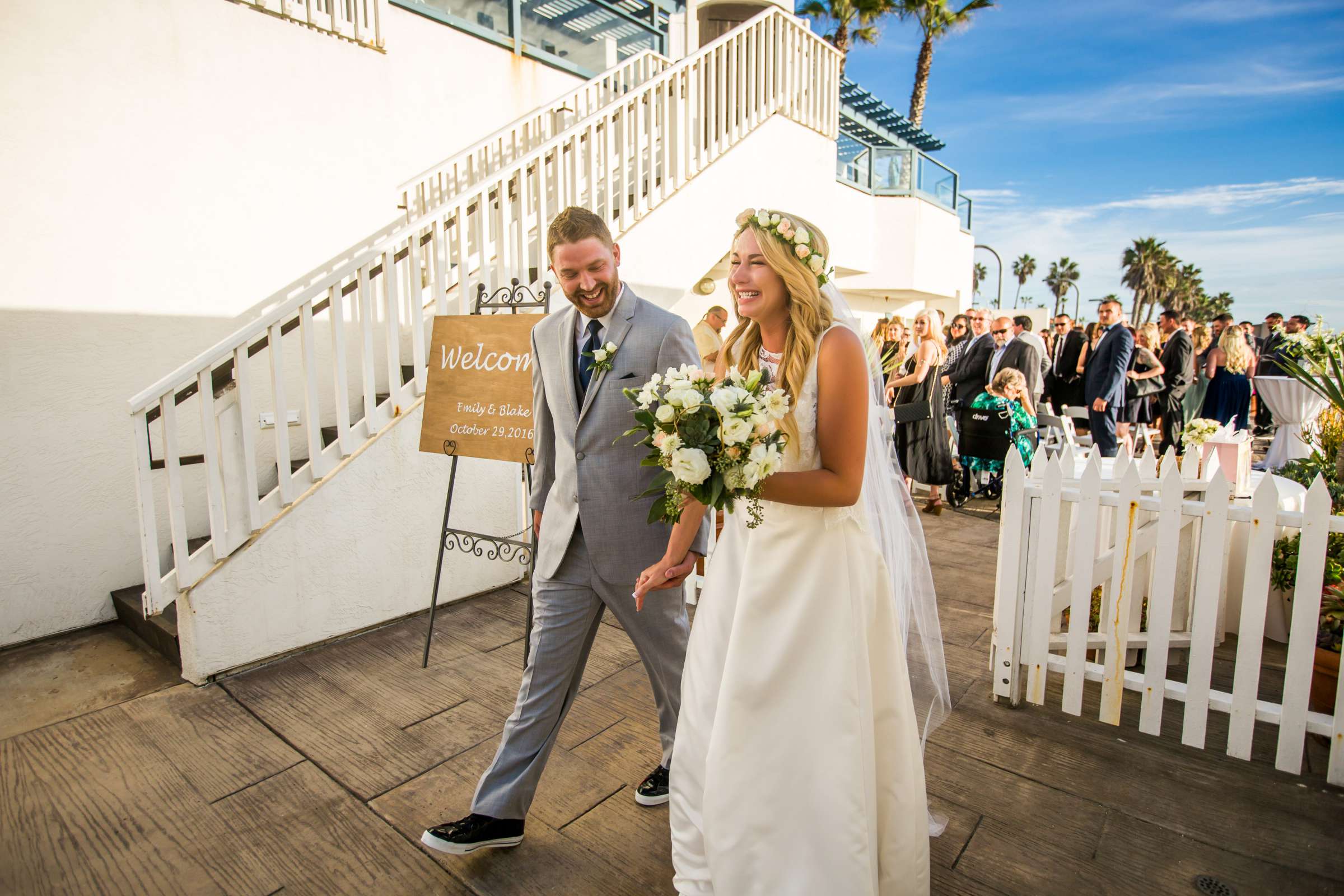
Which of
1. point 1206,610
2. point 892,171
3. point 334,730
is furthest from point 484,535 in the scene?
point 892,171

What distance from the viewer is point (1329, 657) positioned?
2.99 metres

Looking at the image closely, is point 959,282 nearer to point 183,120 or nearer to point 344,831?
point 183,120

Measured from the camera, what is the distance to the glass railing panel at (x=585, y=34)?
7980 mm

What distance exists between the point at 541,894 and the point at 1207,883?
209 cm

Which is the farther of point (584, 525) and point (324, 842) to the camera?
point (324, 842)

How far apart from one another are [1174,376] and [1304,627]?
6.96 metres

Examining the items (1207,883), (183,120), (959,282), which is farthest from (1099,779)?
(959,282)

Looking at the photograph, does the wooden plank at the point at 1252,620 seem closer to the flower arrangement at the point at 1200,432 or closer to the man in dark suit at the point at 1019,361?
the flower arrangement at the point at 1200,432

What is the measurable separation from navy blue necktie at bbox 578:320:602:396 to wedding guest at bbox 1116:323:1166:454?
765 centimetres

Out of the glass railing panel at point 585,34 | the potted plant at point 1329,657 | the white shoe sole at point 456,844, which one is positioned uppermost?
the glass railing panel at point 585,34

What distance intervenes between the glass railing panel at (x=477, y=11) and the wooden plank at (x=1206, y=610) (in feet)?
23.8

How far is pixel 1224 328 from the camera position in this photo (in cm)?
955

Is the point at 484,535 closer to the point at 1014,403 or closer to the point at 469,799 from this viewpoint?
the point at 469,799

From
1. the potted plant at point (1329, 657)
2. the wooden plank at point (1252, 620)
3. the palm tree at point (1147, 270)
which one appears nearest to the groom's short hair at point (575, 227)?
the wooden plank at point (1252, 620)
